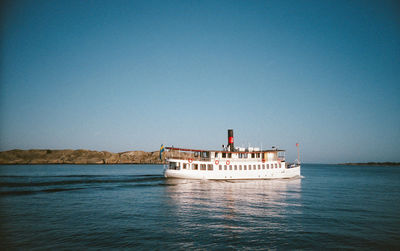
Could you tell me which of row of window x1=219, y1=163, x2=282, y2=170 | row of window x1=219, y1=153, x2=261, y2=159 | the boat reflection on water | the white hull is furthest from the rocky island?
the boat reflection on water

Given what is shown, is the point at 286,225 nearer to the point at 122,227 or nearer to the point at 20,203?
the point at 122,227

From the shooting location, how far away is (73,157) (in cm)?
16875

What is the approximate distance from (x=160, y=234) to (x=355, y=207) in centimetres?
2095

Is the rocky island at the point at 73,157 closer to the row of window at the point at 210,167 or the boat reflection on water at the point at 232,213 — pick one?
the row of window at the point at 210,167

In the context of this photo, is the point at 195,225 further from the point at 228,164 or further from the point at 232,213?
the point at 228,164

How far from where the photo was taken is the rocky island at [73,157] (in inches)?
→ 6112

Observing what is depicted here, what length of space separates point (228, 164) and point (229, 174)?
216 centimetres

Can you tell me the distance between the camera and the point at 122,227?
1465 centimetres

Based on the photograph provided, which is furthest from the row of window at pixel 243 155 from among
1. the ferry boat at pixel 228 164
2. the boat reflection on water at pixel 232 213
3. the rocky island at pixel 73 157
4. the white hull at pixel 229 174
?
the rocky island at pixel 73 157

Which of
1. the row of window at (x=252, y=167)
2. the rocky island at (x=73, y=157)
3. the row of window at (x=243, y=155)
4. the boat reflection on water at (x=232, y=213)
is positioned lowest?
the rocky island at (x=73, y=157)

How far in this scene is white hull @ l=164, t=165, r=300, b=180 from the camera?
42.0 m

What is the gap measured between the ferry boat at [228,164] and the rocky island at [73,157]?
5902 inches

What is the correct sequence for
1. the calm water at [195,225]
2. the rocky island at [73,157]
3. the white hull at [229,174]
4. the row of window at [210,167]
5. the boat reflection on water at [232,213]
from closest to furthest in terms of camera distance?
the calm water at [195,225]
the boat reflection on water at [232,213]
the white hull at [229,174]
the row of window at [210,167]
the rocky island at [73,157]

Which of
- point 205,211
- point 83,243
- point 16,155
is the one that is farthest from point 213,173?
point 16,155
